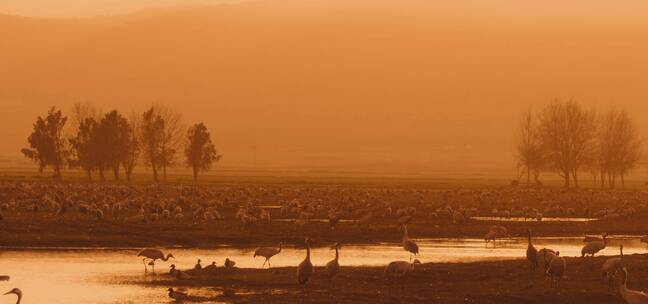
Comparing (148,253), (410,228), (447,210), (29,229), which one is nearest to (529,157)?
(447,210)

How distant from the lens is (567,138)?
12344 cm

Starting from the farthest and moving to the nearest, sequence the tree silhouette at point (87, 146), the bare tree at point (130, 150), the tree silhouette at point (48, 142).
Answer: the bare tree at point (130, 150)
the tree silhouette at point (48, 142)
the tree silhouette at point (87, 146)

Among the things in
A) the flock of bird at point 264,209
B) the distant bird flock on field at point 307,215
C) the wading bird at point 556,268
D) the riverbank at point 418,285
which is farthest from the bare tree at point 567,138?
the wading bird at point 556,268

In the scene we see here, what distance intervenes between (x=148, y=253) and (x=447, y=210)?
26705mm

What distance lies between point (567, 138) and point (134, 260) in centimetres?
9189

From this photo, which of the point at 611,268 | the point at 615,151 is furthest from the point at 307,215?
the point at 615,151

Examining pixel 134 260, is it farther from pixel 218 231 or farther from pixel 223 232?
pixel 218 231

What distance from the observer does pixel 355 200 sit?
7056cm

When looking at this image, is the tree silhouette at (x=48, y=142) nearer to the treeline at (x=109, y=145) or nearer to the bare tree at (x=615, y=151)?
the treeline at (x=109, y=145)

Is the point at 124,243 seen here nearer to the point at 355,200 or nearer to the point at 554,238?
the point at 554,238

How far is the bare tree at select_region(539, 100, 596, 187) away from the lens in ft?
401

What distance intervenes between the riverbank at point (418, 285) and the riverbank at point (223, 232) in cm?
1016

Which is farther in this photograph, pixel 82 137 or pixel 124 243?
pixel 82 137

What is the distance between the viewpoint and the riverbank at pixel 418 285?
2759 centimetres
